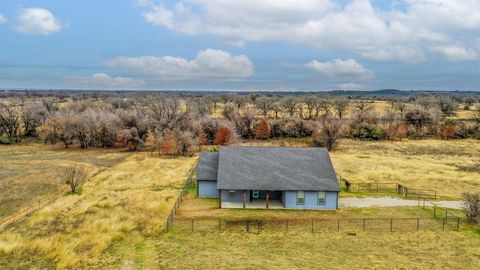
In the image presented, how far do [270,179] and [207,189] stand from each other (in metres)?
6.12

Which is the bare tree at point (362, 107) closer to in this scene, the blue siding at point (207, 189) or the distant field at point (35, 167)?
the distant field at point (35, 167)

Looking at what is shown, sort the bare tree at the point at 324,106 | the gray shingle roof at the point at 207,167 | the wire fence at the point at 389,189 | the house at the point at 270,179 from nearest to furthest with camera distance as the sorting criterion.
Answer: the house at the point at 270,179 → the gray shingle roof at the point at 207,167 → the wire fence at the point at 389,189 → the bare tree at the point at 324,106

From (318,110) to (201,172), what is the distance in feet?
242

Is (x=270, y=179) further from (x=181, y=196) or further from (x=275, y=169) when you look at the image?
(x=181, y=196)

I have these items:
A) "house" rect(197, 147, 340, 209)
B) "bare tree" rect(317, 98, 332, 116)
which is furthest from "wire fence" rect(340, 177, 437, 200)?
"bare tree" rect(317, 98, 332, 116)

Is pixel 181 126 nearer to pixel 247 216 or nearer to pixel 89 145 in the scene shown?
pixel 89 145

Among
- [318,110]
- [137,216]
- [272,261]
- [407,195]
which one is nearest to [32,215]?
[137,216]

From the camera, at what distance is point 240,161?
3669 centimetres

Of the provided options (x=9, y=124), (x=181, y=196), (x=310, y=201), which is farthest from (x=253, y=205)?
(x=9, y=124)

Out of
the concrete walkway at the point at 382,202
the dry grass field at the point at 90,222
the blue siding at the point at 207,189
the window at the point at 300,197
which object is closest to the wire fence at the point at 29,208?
the dry grass field at the point at 90,222

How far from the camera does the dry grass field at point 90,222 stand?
23.1 meters

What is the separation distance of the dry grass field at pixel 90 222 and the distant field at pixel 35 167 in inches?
154

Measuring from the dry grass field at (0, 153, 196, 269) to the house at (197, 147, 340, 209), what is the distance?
14.2 feet

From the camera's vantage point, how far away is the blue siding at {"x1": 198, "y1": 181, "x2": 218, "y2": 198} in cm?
3728
